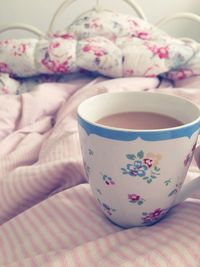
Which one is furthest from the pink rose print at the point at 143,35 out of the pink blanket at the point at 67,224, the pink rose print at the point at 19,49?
the pink blanket at the point at 67,224

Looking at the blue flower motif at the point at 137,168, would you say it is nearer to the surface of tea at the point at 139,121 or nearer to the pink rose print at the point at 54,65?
the surface of tea at the point at 139,121

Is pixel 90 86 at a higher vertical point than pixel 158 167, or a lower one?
lower

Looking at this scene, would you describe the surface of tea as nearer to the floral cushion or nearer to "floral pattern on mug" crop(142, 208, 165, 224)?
"floral pattern on mug" crop(142, 208, 165, 224)

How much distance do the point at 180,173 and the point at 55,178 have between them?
17 cm

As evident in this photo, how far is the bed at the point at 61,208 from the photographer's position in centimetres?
27

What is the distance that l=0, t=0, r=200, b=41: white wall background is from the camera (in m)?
1.53

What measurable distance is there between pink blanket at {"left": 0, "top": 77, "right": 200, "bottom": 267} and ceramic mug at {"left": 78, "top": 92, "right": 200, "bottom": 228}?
0.02 m

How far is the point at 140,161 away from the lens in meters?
0.26

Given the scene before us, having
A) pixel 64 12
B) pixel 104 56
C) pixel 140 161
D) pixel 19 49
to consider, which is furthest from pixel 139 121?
pixel 64 12

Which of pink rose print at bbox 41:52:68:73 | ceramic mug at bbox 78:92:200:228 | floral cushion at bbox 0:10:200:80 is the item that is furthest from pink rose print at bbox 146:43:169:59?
ceramic mug at bbox 78:92:200:228

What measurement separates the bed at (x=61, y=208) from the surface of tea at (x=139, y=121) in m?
0.07

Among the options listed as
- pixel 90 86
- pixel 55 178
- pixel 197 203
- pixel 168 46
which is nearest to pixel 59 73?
pixel 90 86

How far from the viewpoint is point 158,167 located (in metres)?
0.26

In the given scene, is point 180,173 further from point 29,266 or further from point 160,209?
point 29,266
